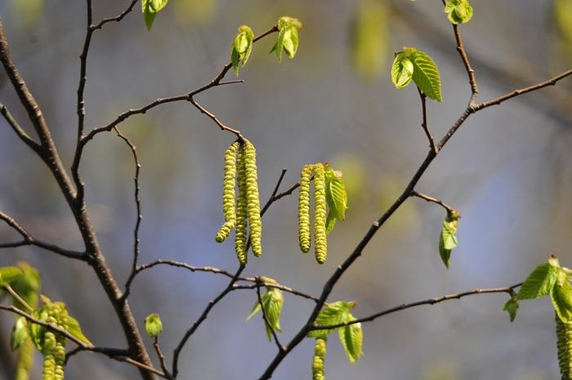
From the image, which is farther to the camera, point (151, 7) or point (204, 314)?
point (204, 314)

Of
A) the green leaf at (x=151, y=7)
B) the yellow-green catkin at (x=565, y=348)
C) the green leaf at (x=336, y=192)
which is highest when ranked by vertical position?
the green leaf at (x=151, y=7)

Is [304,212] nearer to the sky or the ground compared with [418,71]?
nearer to the ground

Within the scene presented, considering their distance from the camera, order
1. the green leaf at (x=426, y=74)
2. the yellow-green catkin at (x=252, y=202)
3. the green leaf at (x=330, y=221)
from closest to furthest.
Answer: the yellow-green catkin at (x=252, y=202)
the green leaf at (x=426, y=74)
the green leaf at (x=330, y=221)

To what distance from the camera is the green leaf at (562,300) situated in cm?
171

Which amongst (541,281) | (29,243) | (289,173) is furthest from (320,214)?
(289,173)

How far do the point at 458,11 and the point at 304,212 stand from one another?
0.54 meters

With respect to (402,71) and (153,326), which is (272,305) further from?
(402,71)

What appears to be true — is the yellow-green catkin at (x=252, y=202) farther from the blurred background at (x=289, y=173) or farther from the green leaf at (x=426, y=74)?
the blurred background at (x=289, y=173)

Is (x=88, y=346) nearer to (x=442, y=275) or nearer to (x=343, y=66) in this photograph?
(x=442, y=275)

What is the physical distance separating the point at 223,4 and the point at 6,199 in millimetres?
2373

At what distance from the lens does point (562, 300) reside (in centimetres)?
171

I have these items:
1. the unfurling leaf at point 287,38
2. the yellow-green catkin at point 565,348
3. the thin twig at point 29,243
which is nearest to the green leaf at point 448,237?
the yellow-green catkin at point 565,348

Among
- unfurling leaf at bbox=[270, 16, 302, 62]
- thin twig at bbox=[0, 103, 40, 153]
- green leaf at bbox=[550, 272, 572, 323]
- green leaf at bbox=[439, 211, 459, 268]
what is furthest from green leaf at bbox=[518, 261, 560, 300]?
thin twig at bbox=[0, 103, 40, 153]

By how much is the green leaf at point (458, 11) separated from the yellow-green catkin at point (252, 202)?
513 millimetres
